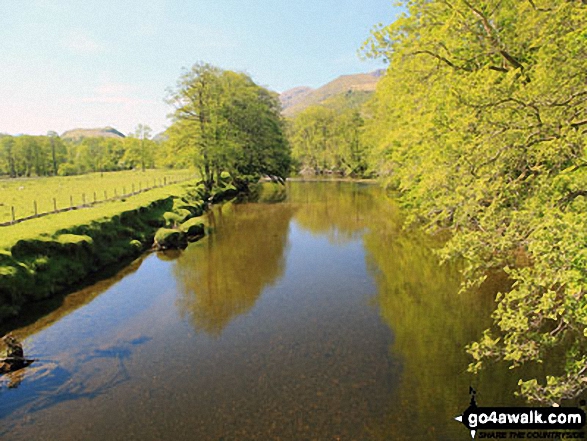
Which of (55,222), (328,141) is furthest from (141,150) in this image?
(55,222)

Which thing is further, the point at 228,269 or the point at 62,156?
the point at 62,156

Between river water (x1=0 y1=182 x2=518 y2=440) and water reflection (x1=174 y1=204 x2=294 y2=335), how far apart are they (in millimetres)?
148

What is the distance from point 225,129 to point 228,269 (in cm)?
3718

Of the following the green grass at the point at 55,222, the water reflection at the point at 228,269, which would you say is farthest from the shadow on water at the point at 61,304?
the water reflection at the point at 228,269

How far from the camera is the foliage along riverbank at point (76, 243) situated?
1731 cm

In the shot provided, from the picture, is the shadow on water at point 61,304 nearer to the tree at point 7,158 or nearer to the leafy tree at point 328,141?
the leafy tree at point 328,141

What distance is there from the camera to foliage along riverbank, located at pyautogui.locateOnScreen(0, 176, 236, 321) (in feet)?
56.8

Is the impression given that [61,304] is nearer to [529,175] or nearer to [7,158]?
[529,175]

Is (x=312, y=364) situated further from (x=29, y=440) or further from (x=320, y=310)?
(x=29, y=440)

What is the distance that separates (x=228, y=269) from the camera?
23.2 meters

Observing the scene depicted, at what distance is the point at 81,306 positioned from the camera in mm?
17984

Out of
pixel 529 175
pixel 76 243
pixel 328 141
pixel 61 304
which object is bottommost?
pixel 61 304

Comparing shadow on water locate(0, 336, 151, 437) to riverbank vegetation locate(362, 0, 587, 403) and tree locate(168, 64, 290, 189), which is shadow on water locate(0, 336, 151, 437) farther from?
tree locate(168, 64, 290, 189)

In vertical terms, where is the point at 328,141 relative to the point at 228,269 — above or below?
above
